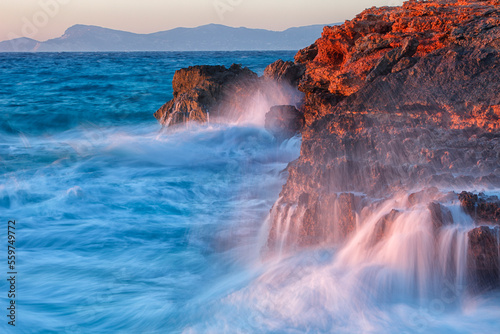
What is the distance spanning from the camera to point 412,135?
4.81 m

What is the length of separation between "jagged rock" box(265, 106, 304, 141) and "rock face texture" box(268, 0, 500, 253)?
13.7 ft

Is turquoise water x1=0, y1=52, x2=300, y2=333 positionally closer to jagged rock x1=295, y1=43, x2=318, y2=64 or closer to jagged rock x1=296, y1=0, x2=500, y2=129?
jagged rock x1=295, y1=43, x2=318, y2=64

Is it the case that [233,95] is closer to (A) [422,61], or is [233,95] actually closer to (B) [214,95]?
(B) [214,95]

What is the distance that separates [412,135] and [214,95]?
8152mm

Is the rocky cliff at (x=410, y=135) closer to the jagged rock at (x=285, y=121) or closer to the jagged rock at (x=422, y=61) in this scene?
the jagged rock at (x=422, y=61)

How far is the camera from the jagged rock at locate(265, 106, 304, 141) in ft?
33.6

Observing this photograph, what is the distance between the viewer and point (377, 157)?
4.83 meters

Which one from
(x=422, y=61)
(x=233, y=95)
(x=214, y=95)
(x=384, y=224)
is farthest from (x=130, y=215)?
(x=233, y=95)

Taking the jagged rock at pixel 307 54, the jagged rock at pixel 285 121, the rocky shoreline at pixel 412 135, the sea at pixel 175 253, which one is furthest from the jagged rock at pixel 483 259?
the jagged rock at pixel 285 121

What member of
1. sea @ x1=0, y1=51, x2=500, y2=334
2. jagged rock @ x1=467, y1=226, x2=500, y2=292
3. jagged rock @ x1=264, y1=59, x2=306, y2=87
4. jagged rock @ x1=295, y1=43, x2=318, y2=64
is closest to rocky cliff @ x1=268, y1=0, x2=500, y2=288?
jagged rock @ x1=467, y1=226, x2=500, y2=292

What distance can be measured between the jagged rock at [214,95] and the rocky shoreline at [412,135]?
612cm

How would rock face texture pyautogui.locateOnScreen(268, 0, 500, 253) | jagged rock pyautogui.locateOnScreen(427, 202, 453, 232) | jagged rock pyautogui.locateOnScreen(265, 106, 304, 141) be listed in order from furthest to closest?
jagged rock pyautogui.locateOnScreen(265, 106, 304, 141)
rock face texture pyautogui.locateOnScreen(268, 0, 500, 253)
jagged rock pyautogui.locateOnScreen(427, 202, 453, 232)

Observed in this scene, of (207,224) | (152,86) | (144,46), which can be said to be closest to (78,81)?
(152,86)

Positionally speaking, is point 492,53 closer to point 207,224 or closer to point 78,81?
point 207,224
